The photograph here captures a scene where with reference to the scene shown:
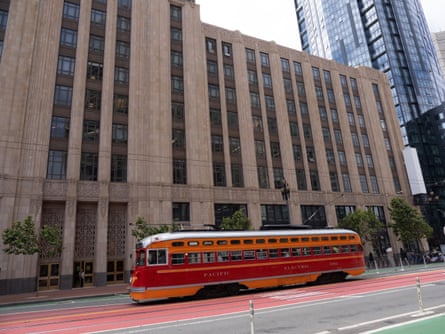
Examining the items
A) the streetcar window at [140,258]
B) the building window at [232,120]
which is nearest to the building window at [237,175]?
the building window at [232,120]

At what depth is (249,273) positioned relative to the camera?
19.0m

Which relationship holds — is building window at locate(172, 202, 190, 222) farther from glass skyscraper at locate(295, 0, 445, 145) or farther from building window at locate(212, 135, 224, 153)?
glass skyscraper at locate(295, 0, 445, 145)

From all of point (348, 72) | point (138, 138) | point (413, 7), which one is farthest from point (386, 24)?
point (138, 138)

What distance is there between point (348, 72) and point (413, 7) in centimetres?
7072

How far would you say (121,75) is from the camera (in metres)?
38.0

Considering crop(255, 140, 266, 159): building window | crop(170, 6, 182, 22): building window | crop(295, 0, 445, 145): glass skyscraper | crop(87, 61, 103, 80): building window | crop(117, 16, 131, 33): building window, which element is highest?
crop(295, 0, 445, 145): glass skyscraper

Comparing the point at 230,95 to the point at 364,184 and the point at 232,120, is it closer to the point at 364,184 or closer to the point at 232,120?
the point at 232,120

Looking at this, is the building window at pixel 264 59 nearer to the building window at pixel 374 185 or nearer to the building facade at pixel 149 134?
the building facade at pixel 149 134

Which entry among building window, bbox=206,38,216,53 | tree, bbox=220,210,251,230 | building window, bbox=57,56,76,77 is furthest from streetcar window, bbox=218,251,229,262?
building window, bbox=206,38,216,53

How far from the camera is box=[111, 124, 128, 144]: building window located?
35.4 metres

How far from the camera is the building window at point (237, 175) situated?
135ft

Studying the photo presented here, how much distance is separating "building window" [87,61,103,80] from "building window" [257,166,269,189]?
2432 cm

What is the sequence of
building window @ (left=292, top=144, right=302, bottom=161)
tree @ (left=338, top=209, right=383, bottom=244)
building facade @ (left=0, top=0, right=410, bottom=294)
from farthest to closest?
1. building window @ (left=292, top=144, right=302, bottom=161)
2. tree @ (left=338, top=209, right=383, bottom=244)
3. building facade @ (left=0, top=0, right=410, bottom=294)

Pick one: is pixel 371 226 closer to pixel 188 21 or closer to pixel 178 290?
pixel 178 290
